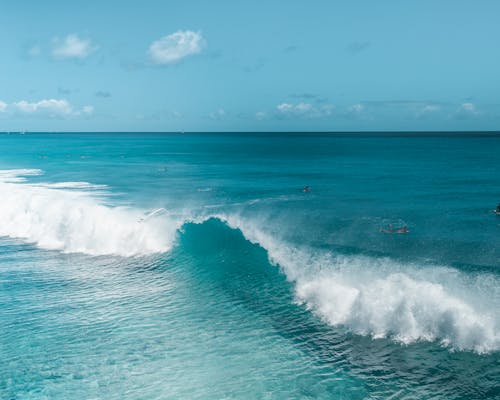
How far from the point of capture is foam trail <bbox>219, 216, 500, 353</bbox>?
17.6m

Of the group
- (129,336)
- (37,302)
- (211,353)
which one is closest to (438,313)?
(211,353)

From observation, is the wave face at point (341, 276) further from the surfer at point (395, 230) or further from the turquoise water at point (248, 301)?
the surfer at point (395, 230)

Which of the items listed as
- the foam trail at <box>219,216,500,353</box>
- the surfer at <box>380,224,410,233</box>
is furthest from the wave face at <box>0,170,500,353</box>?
the surfer at <box>380,224,410,233</box>

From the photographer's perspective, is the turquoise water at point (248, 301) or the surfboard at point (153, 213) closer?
the turquoise water at point (248, 301)

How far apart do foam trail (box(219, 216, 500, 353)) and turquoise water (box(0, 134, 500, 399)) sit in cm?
8

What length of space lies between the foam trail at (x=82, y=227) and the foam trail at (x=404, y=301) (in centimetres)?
1069

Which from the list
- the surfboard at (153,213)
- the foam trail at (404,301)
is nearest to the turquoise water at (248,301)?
the foam trail at (404,301)

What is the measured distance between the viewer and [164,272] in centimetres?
2634

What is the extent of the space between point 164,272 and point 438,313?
14493 millimetres

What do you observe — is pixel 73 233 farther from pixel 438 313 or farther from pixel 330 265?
pixel 438 313

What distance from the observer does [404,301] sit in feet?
63.3

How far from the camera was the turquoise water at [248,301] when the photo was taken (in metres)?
15.2

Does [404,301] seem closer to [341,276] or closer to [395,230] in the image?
[341,276]

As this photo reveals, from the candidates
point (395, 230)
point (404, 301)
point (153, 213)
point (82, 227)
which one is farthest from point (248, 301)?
point (153, 213)
